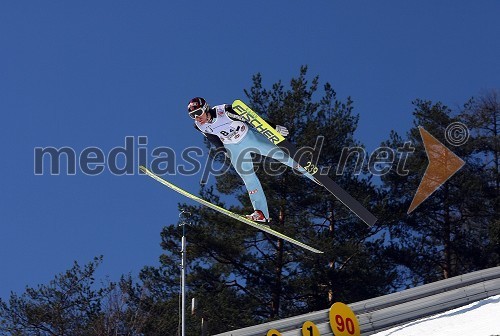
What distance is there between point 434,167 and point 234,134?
42.0 feet

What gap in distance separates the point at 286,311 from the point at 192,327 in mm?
2400

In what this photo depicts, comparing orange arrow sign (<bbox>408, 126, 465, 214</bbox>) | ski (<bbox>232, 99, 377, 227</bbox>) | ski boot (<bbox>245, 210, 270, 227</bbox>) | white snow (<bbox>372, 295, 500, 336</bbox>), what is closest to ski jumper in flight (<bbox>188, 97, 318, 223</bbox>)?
ski (<bbox>232, 99, 377, 227</bbox>)

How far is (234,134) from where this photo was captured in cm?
1397

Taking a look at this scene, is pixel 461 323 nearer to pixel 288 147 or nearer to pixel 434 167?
pixel 288 147

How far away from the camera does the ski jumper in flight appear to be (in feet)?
45.5

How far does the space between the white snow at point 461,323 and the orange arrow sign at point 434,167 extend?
11.4m

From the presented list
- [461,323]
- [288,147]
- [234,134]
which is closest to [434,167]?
[288,147]

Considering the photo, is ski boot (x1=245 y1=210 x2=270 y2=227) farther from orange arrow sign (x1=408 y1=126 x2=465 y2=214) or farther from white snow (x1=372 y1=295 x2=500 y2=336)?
orange arrow sign (x1=408 y1=126 x2=465 y2=214)

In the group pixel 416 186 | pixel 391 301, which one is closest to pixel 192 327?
pixel 416 186

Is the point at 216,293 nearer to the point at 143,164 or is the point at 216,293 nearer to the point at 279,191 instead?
the point at 279,191

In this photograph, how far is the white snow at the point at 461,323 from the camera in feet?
40.3

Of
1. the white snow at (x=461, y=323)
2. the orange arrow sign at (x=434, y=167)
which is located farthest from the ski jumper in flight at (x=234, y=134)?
the orange arrow sign at (x=434, y=167)

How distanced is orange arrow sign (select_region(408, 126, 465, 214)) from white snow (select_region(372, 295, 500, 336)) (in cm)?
1144

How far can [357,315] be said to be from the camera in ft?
44.5
